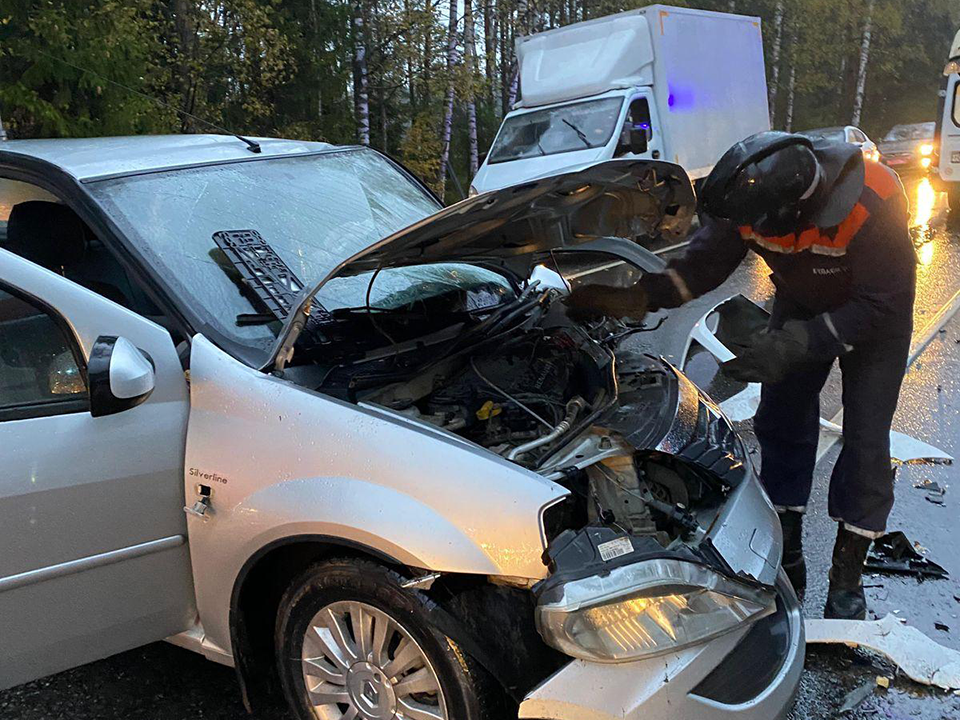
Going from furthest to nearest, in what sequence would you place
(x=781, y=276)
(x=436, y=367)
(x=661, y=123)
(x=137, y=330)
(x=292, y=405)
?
1. (x=661, y=123)
2. (x=781, y=276)
3. (x=436, y=367)
4. (x=137, y=330)
5. (x=292, y=405)

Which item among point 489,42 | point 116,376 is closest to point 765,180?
point 116,376

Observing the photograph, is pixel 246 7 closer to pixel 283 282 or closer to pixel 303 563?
pixel 283 282

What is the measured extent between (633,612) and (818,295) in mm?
1699

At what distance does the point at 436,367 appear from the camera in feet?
8.77

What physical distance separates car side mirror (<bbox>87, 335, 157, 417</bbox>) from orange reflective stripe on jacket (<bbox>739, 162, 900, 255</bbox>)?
210 centimetres

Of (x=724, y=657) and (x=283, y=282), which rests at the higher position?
(x=283, y=282)

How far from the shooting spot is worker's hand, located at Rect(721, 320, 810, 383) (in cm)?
277

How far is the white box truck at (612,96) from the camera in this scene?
11445mm

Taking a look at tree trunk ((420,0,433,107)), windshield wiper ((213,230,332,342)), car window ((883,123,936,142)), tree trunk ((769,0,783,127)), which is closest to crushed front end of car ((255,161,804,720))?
windshield wiper ((213,230,332,342))

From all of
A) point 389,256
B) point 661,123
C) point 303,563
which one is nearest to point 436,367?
point 389,256

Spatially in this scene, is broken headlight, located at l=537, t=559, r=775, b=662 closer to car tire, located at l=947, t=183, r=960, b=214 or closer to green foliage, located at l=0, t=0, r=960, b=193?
green foliage, located at l=0, t=0, r=960, b=193

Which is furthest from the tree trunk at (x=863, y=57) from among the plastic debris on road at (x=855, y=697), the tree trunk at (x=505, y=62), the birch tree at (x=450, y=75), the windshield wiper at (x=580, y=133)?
the plastic debris on road at (x=855, y=697)

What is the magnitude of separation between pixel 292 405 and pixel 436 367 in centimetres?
65

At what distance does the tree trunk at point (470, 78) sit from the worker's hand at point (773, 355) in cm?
1303
